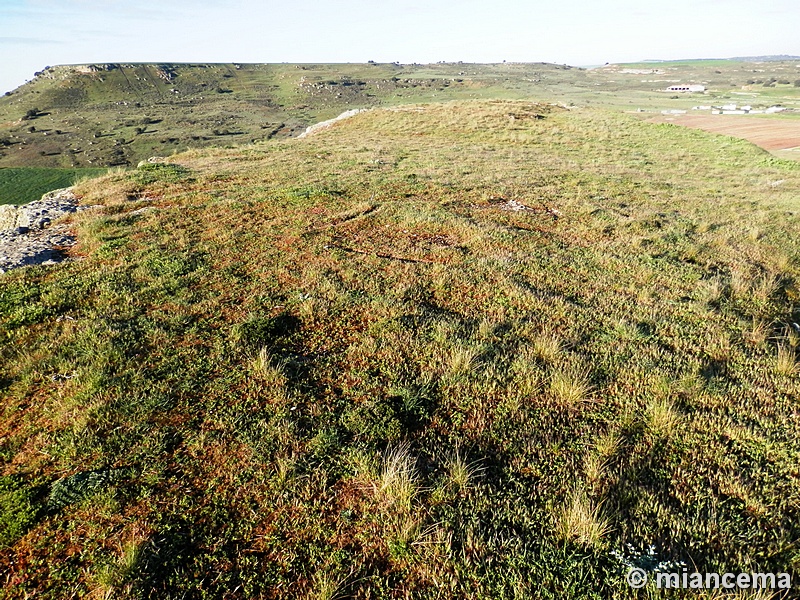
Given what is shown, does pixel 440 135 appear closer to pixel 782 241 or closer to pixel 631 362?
pixel 782 241

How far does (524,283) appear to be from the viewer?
30.7 ft

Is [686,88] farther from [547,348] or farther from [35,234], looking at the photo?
[35,234]

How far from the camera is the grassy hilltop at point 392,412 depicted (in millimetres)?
3738

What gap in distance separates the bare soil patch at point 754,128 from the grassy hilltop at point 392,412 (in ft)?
131

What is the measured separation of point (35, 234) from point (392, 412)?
1443 centimetres

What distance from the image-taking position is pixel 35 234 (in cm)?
1285

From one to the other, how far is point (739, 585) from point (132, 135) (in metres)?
164

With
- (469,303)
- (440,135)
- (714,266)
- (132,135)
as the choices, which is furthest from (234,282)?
(132,135)

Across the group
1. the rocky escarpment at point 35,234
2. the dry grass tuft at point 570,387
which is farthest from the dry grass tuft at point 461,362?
the rocky escarpment at point 35,234

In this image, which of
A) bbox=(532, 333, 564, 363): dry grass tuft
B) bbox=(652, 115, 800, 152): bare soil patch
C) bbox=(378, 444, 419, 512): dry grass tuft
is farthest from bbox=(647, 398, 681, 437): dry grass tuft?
bbox=(652, 115, 800, 152): bare soil patch

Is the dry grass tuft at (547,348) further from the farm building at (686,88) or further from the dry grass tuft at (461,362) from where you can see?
the farm building at (686,88)

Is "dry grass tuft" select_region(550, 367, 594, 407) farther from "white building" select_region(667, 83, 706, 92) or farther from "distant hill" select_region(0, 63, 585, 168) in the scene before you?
"white building" select_region(667, 83, 706, 92)

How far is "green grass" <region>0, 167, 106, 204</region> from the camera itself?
5088 cm

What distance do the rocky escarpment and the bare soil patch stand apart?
177 ft
